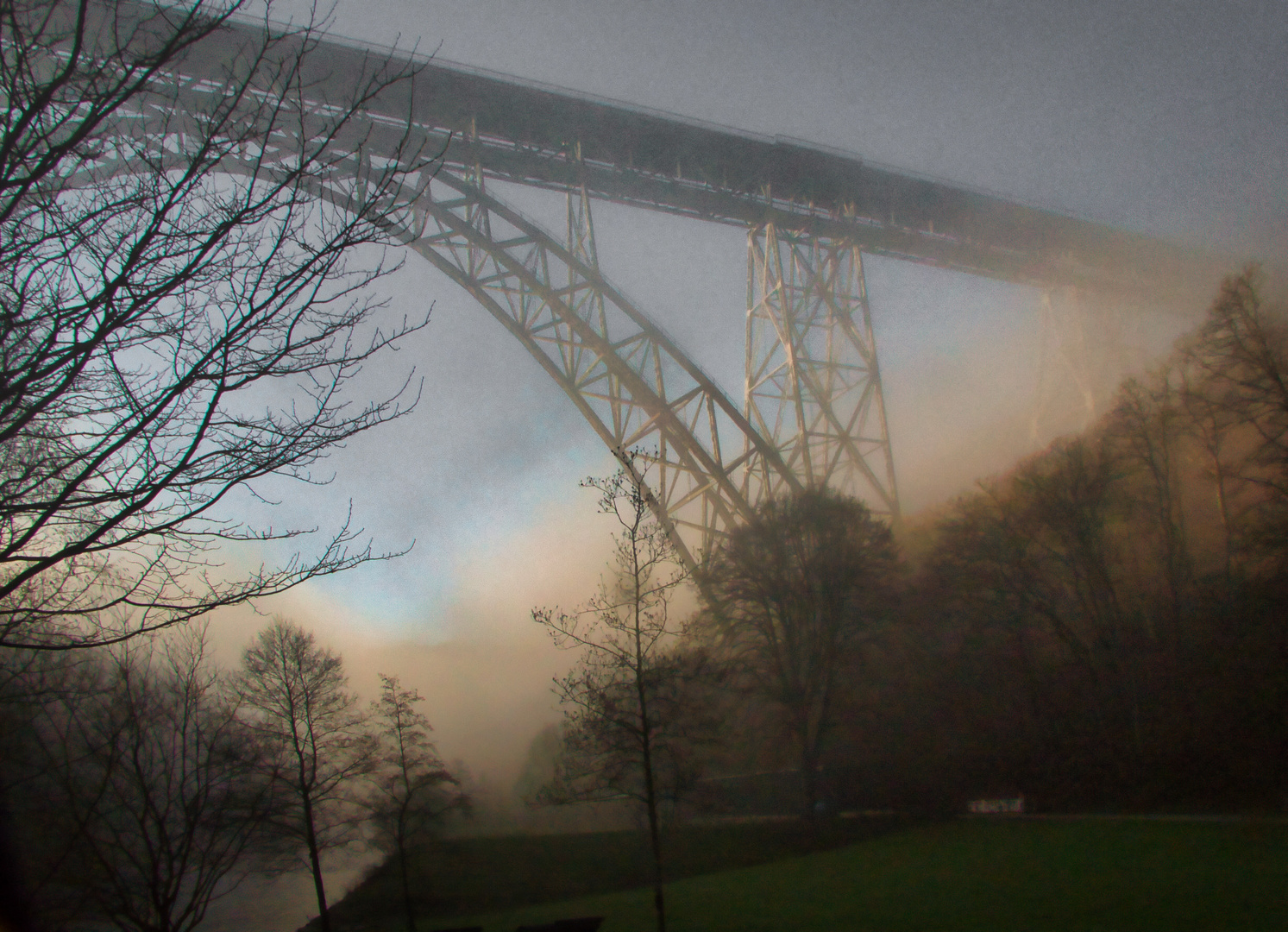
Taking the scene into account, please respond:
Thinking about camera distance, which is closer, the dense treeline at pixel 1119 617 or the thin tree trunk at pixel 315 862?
the thin tree trunk at pixel 315 862

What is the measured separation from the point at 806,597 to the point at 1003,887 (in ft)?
19.7

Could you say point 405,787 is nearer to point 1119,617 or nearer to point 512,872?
point 512,872

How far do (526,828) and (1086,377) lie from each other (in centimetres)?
1384

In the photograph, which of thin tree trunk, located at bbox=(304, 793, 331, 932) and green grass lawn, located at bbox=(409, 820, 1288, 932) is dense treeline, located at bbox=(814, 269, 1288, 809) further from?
thin tree trunk, located at bbox=(304, 793, 331, 932)

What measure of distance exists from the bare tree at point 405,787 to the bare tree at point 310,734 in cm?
28

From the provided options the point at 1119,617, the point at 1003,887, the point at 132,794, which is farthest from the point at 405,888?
the point at 1119,617

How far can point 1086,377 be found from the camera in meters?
15.7

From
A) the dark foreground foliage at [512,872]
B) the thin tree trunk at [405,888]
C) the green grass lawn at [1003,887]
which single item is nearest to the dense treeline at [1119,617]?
the green grass lawn at [1003,887]

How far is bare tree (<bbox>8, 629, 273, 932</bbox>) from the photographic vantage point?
5.97m

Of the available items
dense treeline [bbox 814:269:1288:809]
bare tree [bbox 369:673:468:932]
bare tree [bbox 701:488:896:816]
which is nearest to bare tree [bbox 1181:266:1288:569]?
dense treeline [bbox 814:269:1288:809]

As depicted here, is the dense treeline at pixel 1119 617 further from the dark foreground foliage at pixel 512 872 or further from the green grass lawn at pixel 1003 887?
the dark foreground foliage at pixel 512 872

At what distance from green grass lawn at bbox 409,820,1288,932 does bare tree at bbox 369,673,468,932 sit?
4.59 ft

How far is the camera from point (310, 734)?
1074 centimetres

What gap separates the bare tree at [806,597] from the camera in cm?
1265
